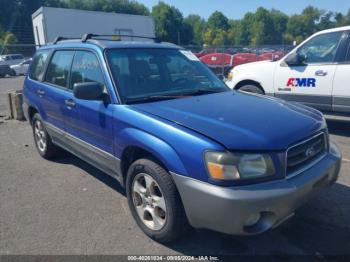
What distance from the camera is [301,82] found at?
670 centimetres

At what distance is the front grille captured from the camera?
9.48ft

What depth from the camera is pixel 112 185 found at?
4.66 m

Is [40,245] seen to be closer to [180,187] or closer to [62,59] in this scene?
[180,187]

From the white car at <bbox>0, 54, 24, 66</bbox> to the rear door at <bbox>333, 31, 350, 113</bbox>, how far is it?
1157 inches

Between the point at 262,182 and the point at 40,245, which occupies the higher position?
the point at 262,182

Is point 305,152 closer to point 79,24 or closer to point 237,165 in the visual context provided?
point 237,165

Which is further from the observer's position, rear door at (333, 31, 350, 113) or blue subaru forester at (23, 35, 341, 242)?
rear door at (333, 31, 350, 113)

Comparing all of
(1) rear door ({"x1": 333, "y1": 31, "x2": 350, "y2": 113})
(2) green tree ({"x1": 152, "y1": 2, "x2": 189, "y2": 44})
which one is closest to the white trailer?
(1) rear door ({"x1": 333, "y1": 31, "x2": 350, "y2": 113})

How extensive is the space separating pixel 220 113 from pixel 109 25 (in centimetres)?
2533

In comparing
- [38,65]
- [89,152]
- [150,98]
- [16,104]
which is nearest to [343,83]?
[150,98]

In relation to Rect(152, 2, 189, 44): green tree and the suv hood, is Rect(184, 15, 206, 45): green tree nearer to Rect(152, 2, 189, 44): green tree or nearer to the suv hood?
Rect(152, 2, 189, 44): green tree

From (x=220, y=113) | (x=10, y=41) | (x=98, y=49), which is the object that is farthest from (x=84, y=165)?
(x=10, y=41)

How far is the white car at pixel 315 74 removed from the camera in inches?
244

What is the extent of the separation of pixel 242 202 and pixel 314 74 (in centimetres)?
463
